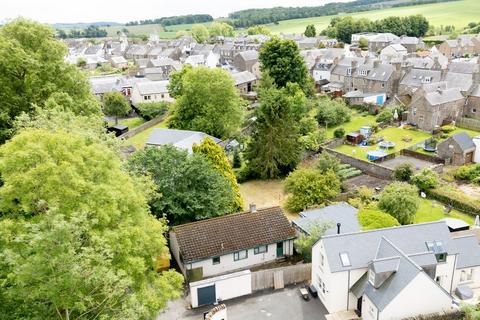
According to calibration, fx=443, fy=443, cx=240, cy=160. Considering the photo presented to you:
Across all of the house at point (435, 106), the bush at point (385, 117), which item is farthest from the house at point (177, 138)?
the house at point (435, 106)

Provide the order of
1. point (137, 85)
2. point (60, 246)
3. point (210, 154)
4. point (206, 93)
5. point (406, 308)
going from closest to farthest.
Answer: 1. point (60, 246)
2. point (406, 308)
3. point (210, 154)
4. point (206, 93)
5. point (137, 85)

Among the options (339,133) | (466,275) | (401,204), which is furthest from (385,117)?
(466,275)

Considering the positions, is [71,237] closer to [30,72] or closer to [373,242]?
[373,242]

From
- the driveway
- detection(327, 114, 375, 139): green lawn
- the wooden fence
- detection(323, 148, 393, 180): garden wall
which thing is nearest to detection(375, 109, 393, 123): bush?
detection(327, 114, 375, 139): green lawn

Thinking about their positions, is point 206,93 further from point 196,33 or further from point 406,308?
point 196,33

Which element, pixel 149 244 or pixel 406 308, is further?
pixel 406 308

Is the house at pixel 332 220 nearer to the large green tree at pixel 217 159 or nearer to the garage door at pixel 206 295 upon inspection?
the large green tree at pixel 217 159

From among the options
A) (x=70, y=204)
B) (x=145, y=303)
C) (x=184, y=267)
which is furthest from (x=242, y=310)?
(x=70, y=204)
